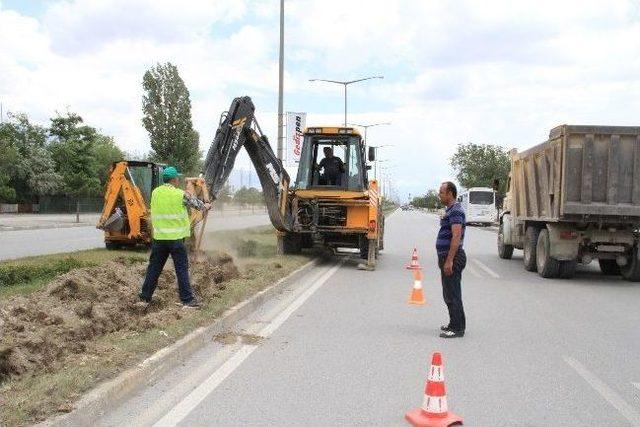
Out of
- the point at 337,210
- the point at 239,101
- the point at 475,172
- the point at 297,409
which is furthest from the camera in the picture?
the point at 475,172

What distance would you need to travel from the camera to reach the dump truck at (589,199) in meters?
13.2

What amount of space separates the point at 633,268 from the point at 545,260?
5.65 ft

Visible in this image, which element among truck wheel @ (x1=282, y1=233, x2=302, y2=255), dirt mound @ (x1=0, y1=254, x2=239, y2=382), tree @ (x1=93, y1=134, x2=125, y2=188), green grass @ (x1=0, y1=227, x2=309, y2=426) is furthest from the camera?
tree @ (x1=93, y1=134, x2=125, y2=188)

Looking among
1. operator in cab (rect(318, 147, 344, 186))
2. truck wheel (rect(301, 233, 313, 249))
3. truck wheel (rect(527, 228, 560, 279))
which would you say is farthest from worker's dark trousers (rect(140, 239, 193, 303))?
truck wheel (rect(301, 233, 313, 249))

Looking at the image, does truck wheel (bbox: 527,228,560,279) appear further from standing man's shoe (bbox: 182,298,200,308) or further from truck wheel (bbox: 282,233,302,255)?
standing man's shoe (bbox: 182,298,200,308)

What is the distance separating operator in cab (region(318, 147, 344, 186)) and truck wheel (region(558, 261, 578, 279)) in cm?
539

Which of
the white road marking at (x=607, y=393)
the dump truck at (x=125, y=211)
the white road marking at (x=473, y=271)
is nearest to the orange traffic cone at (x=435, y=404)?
the white road marking at (x=607, y=393)

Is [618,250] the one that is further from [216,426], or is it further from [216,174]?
[216,426]

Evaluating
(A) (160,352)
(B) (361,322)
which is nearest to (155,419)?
(A) (160,352)

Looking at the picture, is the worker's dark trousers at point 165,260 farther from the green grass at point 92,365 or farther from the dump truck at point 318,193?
the dump truck at point 318,193

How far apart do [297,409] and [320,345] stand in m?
2.29

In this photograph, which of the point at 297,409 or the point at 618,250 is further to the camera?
the point at 618,250

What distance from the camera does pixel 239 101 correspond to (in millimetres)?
13859

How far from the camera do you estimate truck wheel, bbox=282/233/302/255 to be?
1703cm
